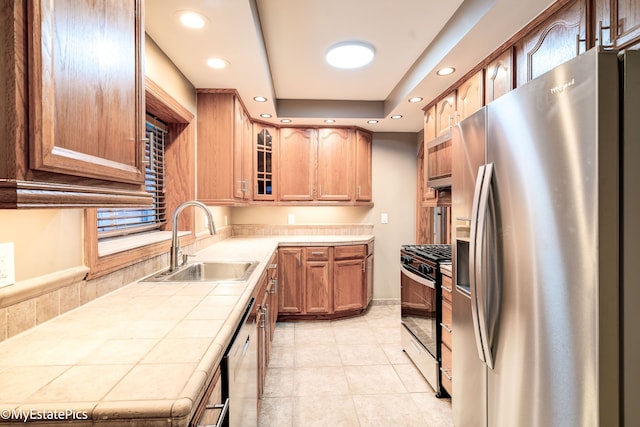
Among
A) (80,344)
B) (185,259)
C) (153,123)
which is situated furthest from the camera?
(153,123)

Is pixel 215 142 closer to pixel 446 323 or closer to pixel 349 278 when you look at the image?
pixel 349 278

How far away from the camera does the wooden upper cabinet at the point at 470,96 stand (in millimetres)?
2176

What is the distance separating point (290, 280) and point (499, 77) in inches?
103

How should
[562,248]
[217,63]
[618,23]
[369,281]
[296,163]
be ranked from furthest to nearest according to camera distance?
1. [369,281]
2. [296,163]
3. [217,63]
4. [618,23]
5. [562,248]

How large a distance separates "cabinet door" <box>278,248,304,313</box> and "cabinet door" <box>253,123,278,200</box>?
2.43ft

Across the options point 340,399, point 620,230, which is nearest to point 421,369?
point 340,399

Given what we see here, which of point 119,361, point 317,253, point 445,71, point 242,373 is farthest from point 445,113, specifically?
point 119,361

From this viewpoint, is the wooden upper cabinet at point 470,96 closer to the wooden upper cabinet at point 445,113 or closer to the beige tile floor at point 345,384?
the wooden upper cabinet at point 445,113

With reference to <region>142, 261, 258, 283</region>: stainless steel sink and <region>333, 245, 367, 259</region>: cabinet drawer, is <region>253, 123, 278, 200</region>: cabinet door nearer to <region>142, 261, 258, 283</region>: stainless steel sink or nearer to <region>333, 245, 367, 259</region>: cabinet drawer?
<region>333, 245, 367, 259</region>: cabinet drawer

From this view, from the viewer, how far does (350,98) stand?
3443 millimetres

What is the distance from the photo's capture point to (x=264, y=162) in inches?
146

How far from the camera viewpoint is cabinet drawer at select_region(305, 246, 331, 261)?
345 centimetres

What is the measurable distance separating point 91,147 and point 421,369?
8.12ft

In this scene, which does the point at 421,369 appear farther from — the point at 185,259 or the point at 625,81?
the point at 625,81
